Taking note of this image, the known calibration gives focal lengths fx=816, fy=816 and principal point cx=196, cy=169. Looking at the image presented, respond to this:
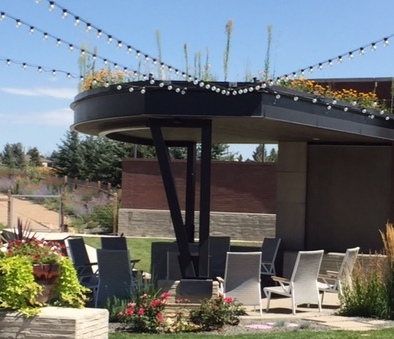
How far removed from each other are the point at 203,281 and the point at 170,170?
1.50 meters

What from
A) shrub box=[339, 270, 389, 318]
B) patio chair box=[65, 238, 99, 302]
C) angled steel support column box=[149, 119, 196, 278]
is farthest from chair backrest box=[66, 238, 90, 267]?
shrub box=[339, 270, 389, 318]

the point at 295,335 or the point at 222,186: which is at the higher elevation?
the point at 222,186

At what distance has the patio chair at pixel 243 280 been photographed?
10797mm

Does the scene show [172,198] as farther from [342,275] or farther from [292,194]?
[292,194]

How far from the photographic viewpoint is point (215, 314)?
956 cm

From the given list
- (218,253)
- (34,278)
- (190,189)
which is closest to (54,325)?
(34,278)

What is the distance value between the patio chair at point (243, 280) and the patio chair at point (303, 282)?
1.31 feet

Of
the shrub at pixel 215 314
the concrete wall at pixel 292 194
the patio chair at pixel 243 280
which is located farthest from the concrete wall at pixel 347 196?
the shrub at pixel 215 314

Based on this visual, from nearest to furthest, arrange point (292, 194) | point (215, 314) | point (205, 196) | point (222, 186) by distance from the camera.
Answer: point (215, 314)
point (205, 196)
point (292, 194)
point (222, 186)

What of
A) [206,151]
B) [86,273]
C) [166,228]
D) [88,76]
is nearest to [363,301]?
[206,151]

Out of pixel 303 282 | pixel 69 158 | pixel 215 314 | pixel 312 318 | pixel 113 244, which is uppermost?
pixel 69 158

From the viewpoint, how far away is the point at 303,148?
15836 mm

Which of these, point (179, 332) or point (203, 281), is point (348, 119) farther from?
point (179, 332)

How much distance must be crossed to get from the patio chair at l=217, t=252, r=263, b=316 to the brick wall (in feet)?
53.9
